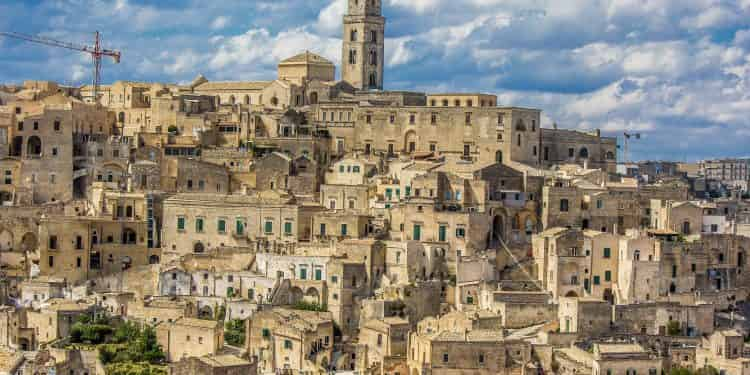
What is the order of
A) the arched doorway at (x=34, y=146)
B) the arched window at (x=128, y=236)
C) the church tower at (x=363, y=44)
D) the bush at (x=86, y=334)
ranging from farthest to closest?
the church tower at (x=363, y=44) < the arched doorway at (x=34, y=146) < the arched window at (x=128, y=236) < the bush at (x=86, y=334)

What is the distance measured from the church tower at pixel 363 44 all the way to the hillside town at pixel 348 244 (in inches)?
163

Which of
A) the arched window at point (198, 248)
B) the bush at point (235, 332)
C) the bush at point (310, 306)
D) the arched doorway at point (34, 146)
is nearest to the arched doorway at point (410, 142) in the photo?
the arched window at point (198, 248)

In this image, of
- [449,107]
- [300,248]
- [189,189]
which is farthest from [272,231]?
[449,107]

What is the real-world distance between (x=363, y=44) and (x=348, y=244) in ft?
81.2

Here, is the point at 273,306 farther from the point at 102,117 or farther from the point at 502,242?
the point at 102,117

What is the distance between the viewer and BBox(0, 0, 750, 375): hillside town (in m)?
53.8

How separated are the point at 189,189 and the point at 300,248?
30.7ft

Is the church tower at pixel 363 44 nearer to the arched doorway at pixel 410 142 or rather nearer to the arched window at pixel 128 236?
the arched doorway at pixel 410 142

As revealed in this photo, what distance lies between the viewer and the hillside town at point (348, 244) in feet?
176

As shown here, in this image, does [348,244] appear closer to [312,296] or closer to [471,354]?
[312,296]

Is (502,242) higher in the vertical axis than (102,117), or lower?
lower

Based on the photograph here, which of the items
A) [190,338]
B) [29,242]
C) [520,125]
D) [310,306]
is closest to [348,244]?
[310,306]

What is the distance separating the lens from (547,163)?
70.6 m

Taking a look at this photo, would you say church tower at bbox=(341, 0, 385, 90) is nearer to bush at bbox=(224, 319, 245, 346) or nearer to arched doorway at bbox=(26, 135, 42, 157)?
arched doorway at bbox=(26, 135, 42, 157)
